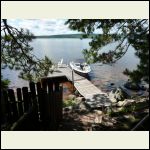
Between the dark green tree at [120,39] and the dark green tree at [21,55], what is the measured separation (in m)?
1.67

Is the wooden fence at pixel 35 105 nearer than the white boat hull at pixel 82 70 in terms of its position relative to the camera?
Yes

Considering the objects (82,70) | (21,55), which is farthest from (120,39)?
(82,70)

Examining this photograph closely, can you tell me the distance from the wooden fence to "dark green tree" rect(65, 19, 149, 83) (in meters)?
1.95

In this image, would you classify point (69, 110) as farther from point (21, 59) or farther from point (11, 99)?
point (11, 99)

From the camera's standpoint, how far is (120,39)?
7867mm

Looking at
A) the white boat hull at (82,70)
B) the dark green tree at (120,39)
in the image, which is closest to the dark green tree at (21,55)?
the dark green tree at (120,39)

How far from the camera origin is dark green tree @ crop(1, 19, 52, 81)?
25.9 ft

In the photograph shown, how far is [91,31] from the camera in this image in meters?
7.46

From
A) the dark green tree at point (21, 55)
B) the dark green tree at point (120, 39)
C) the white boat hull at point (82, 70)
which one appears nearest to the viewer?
the dark green tree at point (120, 39)

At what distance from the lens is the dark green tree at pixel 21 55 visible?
310 inches

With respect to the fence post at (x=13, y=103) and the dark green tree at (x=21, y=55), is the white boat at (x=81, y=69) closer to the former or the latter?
the dark green tree at (x=21, y=55)

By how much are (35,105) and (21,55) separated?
2798 millimetres

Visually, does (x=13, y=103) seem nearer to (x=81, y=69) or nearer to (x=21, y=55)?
(x=21, y=55)

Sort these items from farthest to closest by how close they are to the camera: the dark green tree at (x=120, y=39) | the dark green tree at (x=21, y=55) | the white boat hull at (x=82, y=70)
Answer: the white boat hull at (x=82, y=70) → the dark green tree at (x=21, y=55) → the dark green tree at (x=120, y=39)
